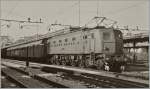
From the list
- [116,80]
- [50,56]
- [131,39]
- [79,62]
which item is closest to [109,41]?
[79,62]

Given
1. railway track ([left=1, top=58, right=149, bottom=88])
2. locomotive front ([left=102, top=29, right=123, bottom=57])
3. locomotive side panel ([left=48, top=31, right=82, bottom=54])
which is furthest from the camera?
locomotive side panel ([left=48, top=31, right=82, bottom=54])

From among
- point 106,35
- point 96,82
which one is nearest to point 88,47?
point 106,35

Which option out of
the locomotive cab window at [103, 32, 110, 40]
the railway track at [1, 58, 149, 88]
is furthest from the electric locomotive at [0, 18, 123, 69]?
the railway track at [1, 58, 149, 88]

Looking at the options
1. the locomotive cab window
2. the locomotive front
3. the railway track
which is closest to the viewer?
the railway track

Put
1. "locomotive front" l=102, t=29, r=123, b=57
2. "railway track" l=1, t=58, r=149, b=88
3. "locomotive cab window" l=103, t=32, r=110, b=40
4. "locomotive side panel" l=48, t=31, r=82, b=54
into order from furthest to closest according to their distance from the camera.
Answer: "locomotive side panel" l=48, t=31, r=82, b=54 < "locomotive cab window" l=103, t=32, r=110, b=40 < "locomotive front" l=102, t=29, r=123, b=57 < "railway track" l=1, t=58, r=149, b=88

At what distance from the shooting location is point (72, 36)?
21.5 m

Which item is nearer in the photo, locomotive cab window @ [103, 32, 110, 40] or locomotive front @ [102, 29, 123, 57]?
locomotive front @ [102, 29, 123, 57]

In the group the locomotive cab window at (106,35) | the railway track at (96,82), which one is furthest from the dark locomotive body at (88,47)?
the railway track at (96,82)

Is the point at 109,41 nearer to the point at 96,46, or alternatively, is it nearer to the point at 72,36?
the point at 96,46

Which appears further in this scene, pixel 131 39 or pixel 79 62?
pixel 131 39

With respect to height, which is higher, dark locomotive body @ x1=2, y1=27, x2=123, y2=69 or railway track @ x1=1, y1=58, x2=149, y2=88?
dark locomotive body @ x1=2, y1=27, x2=123, y2=69

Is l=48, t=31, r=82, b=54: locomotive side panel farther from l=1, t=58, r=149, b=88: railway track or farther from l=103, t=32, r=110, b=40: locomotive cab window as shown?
l=1, t=58, r=149, b=88: railway track

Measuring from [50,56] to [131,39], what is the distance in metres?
11.8

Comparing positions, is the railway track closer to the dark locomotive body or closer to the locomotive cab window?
the dark locomotive body
